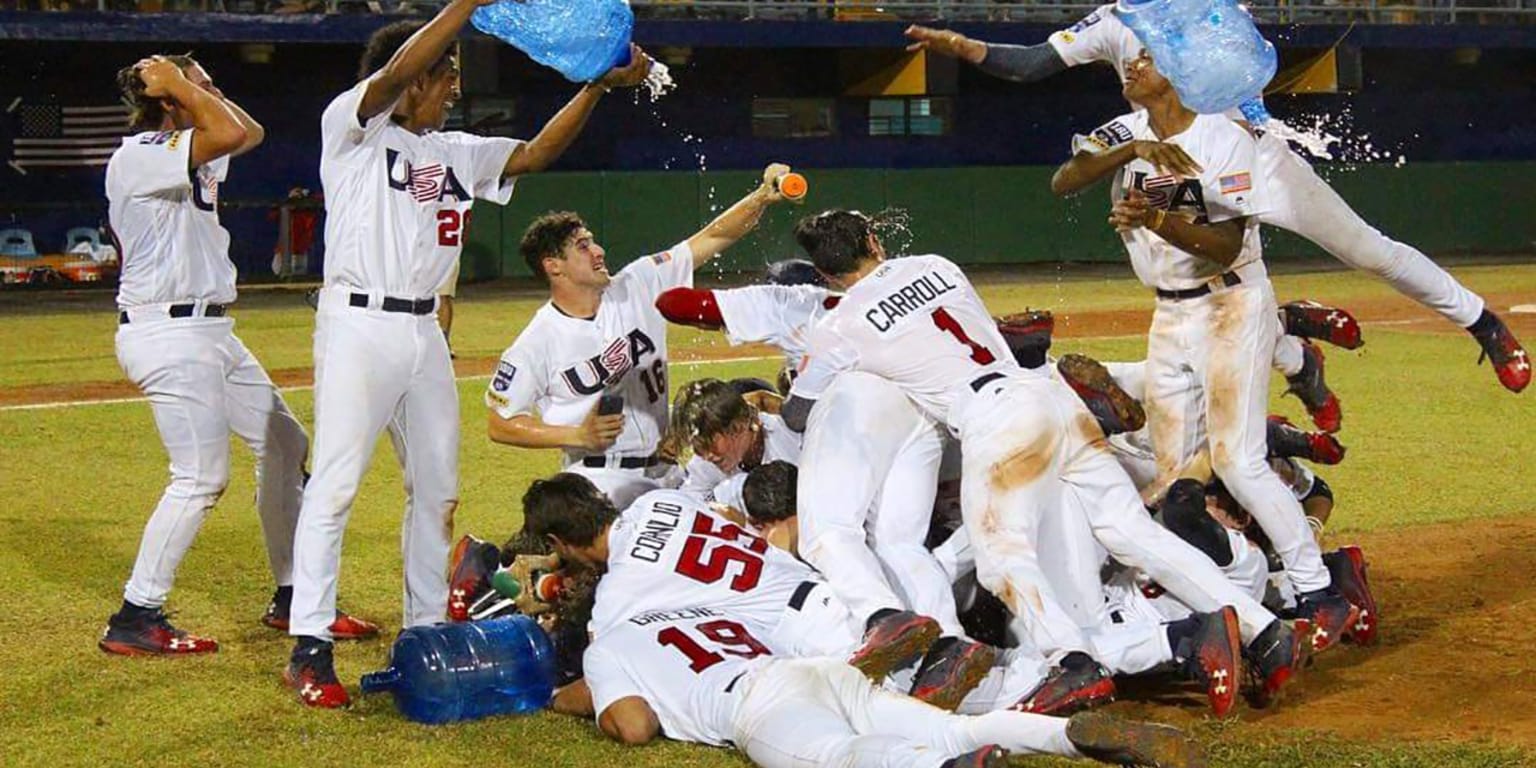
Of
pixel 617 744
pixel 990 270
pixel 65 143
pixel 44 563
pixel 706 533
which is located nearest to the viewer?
pixel 617 744

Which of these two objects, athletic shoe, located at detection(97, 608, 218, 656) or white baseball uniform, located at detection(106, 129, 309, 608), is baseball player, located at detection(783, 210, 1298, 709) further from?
athletic shoe, located at detection(97, 608, 218, 656)

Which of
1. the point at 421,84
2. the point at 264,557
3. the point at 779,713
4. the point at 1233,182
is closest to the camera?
the point at 779,713

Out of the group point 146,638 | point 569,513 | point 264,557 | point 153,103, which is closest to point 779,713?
point 569,513

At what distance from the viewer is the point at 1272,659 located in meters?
5.99

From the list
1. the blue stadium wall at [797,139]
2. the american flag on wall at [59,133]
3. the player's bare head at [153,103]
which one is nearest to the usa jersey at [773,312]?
the player's bare head at [153,103]

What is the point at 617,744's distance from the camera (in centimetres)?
572

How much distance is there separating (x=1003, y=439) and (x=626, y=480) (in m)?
1.85

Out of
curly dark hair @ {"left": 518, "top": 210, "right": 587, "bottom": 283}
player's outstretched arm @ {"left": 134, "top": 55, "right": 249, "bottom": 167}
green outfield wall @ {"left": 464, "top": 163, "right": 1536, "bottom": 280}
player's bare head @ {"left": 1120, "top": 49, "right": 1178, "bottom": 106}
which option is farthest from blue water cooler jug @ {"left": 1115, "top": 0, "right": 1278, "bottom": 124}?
green outfield wall @ {"left": 464, "top": 163, "right": 1536, "bottom": 280}

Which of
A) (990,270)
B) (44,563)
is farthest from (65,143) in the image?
(44,563)

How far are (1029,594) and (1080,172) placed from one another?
73.1 inches

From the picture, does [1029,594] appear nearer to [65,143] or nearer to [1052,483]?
[1052,483]

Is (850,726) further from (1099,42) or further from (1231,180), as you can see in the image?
(1099,42)

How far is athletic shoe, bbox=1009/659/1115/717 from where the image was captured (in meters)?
5.64

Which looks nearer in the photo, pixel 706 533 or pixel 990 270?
pixel 706 533
